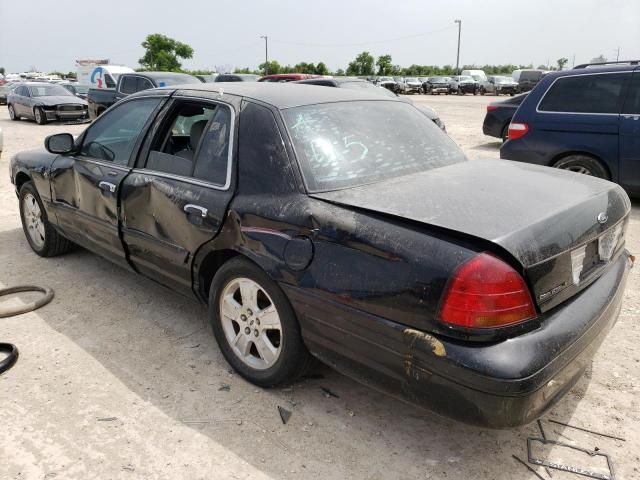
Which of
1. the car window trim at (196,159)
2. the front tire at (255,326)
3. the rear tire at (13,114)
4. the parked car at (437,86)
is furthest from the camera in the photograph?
the parked car at (437,86)

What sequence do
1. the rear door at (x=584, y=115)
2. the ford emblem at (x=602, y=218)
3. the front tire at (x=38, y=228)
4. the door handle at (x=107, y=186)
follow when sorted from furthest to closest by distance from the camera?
the rear door at (x=584, y=115)
the front tire at (x=38, y=228)
the door handle at (x=107, y=186)
the ford emblem at (x=602, y=218)

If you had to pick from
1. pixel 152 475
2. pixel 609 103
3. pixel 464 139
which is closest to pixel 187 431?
pixel 152 475

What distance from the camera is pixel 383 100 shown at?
3.58 m

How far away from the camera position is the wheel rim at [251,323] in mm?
2895

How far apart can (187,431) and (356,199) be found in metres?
1.41

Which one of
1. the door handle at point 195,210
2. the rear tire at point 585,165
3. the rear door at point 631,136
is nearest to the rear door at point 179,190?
the door handle at point 195,210

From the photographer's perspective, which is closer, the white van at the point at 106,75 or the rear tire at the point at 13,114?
the rear tire at the point at 13,114

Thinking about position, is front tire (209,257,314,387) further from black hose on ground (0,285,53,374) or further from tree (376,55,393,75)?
tree (376,55,393,75)

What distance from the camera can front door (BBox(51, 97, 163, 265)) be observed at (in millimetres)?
3840

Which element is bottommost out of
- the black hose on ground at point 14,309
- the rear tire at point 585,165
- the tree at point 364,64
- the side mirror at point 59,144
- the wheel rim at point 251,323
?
the black hose on ground at point 14,309

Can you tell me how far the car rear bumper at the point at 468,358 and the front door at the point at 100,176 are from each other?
6.15ft

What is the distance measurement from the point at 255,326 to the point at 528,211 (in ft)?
4.95

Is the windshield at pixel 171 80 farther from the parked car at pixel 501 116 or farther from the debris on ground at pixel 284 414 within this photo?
the debris on ground at pixel 284 414

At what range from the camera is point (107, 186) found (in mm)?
3859
